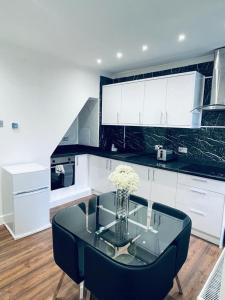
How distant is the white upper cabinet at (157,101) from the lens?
9.36ft

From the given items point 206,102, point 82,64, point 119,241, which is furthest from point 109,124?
point 119,241

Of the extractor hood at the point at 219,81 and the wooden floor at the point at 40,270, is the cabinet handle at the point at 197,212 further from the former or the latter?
the extractor hood at the point at 219,81

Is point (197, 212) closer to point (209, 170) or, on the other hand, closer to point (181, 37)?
point (209, 170)

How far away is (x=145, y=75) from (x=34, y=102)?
2.01 m

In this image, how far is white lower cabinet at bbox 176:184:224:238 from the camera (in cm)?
242

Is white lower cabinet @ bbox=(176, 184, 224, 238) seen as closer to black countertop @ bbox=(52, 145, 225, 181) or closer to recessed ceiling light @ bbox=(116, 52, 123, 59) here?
black countertop @ bbox=(52, 145, 225, 181)

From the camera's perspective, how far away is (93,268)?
4.07ft

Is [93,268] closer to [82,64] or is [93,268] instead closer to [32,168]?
[32,168]

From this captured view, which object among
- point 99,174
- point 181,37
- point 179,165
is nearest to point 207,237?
point 179,165

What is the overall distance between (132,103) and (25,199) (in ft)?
7.57

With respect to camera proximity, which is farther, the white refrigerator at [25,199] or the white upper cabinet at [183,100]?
the white upper cabinet at [183,100]

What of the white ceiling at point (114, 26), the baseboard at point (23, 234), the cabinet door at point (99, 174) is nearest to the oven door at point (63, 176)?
the cabinet door at point (99, 174)

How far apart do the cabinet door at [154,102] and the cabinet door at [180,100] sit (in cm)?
9

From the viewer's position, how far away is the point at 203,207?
2.53m
